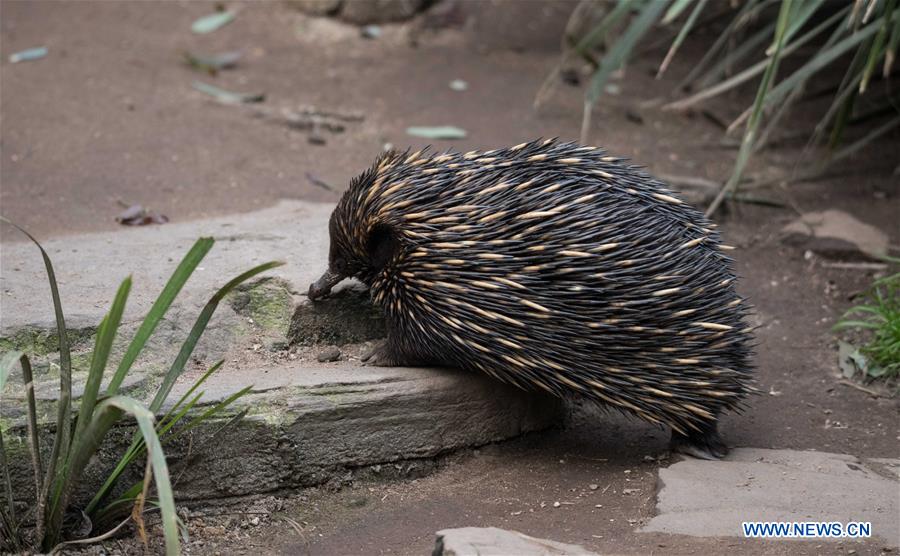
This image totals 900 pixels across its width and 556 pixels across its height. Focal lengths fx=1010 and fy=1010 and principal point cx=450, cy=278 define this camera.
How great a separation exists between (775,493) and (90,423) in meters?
3.13

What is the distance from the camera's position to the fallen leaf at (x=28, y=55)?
394 inches

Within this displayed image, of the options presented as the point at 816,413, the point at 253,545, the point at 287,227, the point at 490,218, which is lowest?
the point at 253,545

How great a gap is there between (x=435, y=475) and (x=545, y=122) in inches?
211

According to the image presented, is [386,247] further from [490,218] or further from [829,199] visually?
[829,199]

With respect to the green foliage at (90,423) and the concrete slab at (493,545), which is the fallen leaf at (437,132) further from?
the concrete slab at (493,545)

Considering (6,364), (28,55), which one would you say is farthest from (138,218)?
(6,364)

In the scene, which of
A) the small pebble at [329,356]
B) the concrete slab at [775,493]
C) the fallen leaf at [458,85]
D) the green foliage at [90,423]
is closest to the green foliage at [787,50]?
the fallen leaf at [458,85]

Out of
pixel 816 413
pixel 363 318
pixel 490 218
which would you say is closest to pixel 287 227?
pixel 363 318

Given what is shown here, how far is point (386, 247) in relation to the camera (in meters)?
5.21

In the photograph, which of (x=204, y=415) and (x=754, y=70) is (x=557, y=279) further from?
(x=754, y=70)

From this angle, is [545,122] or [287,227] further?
[545,122]

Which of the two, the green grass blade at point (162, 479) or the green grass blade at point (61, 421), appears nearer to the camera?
the green grass blade at point (162, 479)

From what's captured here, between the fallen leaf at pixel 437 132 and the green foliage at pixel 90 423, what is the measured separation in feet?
17.3

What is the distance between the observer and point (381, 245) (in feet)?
17.1
